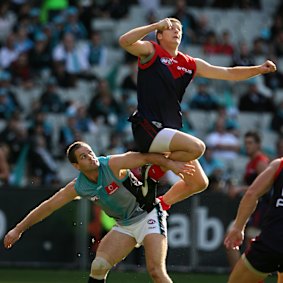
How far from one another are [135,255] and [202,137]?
4.10 meters

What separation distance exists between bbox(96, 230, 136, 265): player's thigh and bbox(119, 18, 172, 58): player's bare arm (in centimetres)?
183

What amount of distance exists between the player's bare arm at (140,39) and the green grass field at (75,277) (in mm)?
4859

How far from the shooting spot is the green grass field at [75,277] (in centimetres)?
1528

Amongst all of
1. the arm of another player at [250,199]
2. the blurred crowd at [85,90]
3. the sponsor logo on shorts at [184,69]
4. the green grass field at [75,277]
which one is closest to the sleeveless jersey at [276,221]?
the arm of another player at [250,199]

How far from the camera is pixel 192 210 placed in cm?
1752

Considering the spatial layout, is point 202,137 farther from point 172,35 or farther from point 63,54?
point 172,35

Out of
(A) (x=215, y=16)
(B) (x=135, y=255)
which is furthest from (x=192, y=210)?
(A) (x=215, y=16)

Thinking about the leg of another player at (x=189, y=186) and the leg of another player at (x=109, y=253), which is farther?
the leg of another player at (x=189, y=186)

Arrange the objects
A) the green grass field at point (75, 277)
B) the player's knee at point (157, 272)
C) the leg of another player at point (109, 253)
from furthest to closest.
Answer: the green grass field at point (75, 277), the leg of another player at point (109, 253), the player's knee at point (157, 272)

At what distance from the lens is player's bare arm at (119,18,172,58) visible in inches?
412

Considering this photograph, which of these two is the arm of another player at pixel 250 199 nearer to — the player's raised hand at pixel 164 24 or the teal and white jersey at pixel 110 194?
the teal and white jersey at pixel 110 194

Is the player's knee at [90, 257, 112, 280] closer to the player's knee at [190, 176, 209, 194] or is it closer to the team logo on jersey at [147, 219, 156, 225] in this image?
the team logo on jersey at [147, 219, 156, 225]

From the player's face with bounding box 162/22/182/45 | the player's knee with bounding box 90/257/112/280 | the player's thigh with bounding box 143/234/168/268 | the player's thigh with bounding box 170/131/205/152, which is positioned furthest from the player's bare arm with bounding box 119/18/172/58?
the player's knee with bounding box 90/257/112/280

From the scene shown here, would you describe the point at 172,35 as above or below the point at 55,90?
above
